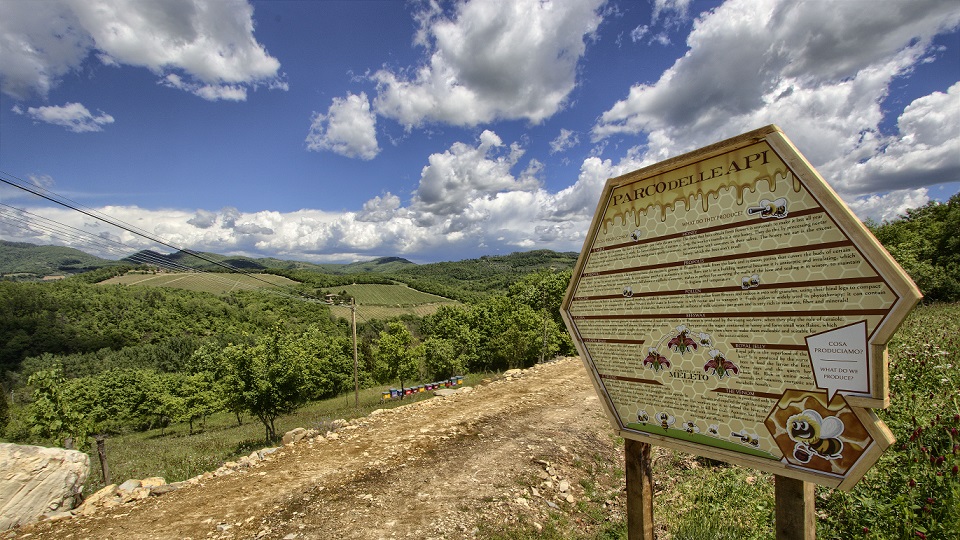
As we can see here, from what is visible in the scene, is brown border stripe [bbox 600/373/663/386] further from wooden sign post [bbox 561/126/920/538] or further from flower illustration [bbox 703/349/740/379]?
flower illustration [bbox 703/349/740/379]

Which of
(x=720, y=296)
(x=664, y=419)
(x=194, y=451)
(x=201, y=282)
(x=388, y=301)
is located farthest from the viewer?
(x=201, y=282)

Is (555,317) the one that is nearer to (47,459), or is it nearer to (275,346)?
(275,346)

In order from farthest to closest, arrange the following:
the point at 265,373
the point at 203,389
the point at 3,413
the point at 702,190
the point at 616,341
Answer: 1. the point at 3,413
2. the point at 203,389
3. the point at 265,373
4. the point at 616,341
5. the point at 702,190

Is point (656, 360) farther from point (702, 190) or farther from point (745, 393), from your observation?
point (702, 190)

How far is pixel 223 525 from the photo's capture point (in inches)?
239

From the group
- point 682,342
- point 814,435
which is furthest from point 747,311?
point 814,435

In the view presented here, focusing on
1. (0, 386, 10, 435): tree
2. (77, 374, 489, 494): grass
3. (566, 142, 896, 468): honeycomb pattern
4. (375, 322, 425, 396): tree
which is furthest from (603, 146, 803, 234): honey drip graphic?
(0, 386, 10, 435): tree

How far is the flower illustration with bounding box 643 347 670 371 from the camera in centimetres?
282

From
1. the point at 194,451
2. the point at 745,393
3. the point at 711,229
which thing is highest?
the point at 711,229

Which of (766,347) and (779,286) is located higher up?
(779,286)

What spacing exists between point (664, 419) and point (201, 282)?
159 meters

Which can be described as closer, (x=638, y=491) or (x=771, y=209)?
(x=771, y=209)

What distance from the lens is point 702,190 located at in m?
2.62

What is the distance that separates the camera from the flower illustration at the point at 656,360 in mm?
2816
